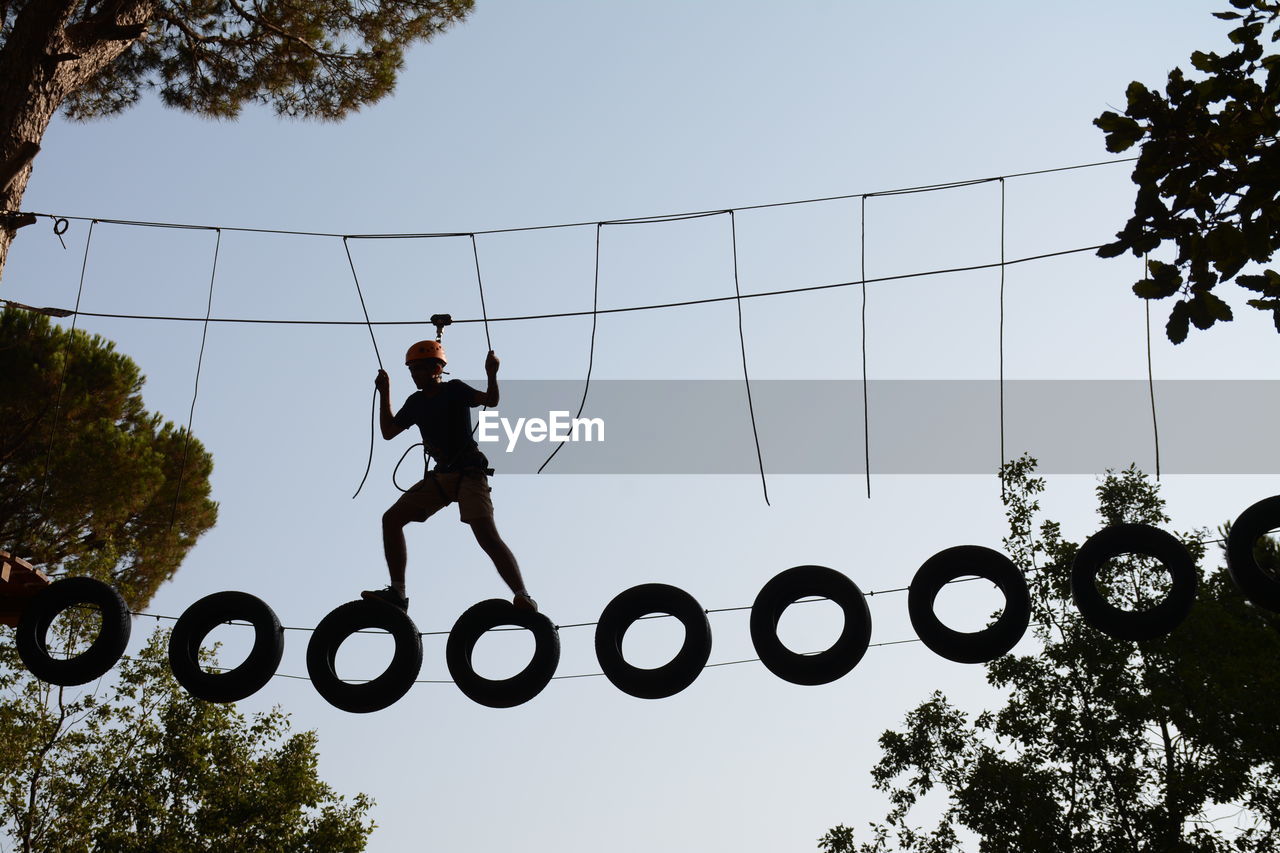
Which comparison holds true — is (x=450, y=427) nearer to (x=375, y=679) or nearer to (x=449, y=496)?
(x=449, y=496)

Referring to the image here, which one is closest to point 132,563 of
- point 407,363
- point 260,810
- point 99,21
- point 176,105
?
point 260,810

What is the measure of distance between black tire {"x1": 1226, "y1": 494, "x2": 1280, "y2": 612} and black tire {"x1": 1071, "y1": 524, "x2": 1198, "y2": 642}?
26 centimetres

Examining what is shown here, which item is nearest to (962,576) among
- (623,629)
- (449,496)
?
(623,629)

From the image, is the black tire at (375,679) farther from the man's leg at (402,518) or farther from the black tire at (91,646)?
the black tire at (91,646)

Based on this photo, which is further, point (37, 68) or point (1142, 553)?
point (37, 68)

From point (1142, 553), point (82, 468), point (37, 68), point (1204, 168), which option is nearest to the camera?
point (1204, 168)

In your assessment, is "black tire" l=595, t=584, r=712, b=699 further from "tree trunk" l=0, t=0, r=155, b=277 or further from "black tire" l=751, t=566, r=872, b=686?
"tree trunk" l=0, t=0, r=155, b=277

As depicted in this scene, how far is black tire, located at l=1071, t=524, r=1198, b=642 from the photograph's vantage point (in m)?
6.29

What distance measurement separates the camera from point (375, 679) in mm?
6801

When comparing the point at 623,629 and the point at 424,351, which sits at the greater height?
the point at 424,351

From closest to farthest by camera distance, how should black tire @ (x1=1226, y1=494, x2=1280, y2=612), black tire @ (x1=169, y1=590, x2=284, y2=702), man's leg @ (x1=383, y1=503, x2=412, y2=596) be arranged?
black tire @ (x1=1226, y1=494, x2=1280, y2=612) < black tire @ (x1=169, y1=590, x2=284, y2=702) < man's leg @ (x1=383, y1=503, x2=412, y2=596)

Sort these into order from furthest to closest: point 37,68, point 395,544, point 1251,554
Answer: point 37,68 < point 395,544 < point 1251,554

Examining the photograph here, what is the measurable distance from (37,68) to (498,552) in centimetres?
476

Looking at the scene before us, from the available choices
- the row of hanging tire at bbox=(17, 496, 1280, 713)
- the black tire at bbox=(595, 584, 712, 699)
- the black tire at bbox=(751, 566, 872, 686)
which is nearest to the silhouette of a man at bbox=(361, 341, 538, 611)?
the row of hanging tire at bbox=(17, 496, 1280, 713)
